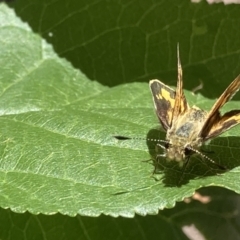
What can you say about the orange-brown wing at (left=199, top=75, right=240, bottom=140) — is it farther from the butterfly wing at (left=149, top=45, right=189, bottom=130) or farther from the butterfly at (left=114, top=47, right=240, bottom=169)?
the butterfly wing at (left=149, top=45, right=189, bottom=130)

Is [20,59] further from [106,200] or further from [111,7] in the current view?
[106,200]

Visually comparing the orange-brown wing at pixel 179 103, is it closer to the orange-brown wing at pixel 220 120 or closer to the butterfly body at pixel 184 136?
the butterfly body at pixel 184 136

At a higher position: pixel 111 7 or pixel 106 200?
pixel 111 7

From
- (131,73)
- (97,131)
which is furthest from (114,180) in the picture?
(131,73)

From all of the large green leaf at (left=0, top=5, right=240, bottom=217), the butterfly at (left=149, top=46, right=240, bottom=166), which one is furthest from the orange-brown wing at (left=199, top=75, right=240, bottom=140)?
the large green leaf at (left=0, top=5, right=240, bottom=217)

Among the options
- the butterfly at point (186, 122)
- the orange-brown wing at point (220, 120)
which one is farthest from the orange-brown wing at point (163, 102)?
the orange-brown wing at point (220, 120)

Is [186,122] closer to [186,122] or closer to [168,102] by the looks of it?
[186,122]

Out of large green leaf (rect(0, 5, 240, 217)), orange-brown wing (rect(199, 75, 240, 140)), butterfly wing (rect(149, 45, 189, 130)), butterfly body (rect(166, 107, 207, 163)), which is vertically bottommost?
large green leaf (rect(0, 5, 240, 217))
